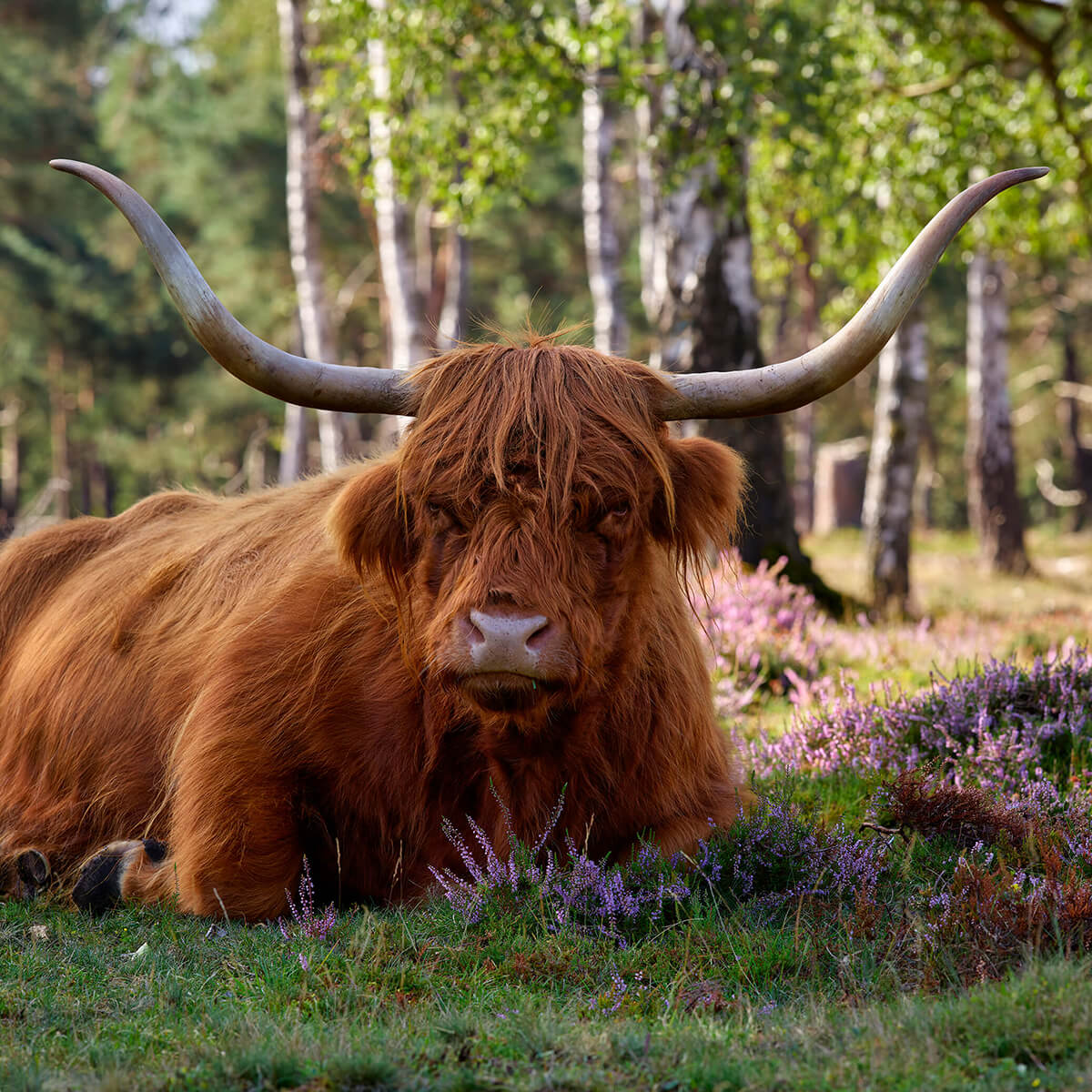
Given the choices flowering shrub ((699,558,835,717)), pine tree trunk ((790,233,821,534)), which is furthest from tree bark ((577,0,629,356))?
pine tree trunk ((790,233,821,534))

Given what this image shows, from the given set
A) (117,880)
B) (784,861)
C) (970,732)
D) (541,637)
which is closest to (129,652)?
(117,880)

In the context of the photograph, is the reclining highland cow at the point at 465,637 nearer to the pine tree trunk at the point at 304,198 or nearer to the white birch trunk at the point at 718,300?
the white birch trunk at the point at 718,300

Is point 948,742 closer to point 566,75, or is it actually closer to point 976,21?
point 566,75

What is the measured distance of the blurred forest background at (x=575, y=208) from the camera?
7879mm

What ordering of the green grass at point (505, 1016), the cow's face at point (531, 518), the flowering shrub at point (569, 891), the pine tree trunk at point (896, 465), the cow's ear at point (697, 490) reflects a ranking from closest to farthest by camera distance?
the green grass at point (505, 1016)
the cow's face at point (531, 518)
the flowering shrub at point (569, 891)
the cow's ear at point (697, 490)
the pine tree trunk at point (896, 465)

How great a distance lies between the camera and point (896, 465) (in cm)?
987

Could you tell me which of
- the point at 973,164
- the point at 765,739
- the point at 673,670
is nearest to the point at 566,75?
the point at 973,164

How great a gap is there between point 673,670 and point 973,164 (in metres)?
8.37

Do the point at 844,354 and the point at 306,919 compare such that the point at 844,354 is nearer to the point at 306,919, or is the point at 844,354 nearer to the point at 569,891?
the point at 569,891

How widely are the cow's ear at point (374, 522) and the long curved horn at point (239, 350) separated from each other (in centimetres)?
20

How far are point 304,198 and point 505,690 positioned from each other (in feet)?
40.6

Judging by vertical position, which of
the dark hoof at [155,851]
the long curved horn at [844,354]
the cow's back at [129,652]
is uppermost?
the long curved horn at [844,354]

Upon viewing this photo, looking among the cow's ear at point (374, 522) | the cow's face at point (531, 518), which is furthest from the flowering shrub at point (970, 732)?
the cow's ear at point (374, 522)

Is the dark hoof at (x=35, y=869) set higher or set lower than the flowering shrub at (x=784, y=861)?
lower
